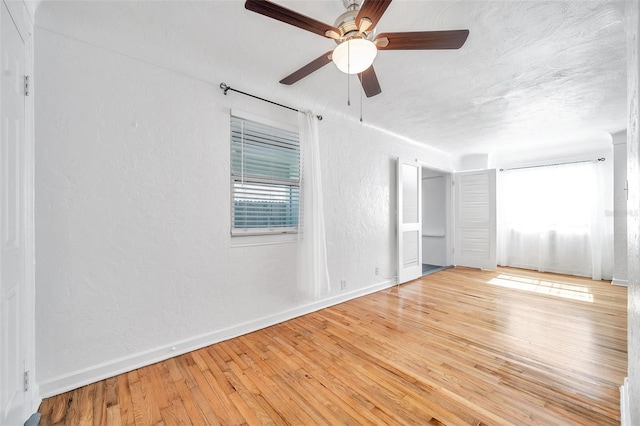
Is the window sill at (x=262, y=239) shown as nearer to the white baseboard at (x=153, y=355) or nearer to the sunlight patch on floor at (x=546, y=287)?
the white baseboard at (x=153, y=355)

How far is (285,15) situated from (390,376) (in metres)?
2.32

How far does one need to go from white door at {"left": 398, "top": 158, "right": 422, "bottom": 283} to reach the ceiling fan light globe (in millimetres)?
2806

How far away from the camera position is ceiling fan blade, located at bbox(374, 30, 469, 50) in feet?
4.50

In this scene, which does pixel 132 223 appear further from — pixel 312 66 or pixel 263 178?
pixel 312 66

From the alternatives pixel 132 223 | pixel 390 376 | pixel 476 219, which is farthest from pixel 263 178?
pixel 476 219

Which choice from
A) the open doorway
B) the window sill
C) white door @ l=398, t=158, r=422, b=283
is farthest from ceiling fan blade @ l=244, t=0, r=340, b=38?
the open doorway

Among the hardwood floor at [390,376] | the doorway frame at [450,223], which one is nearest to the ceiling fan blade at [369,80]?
the hardwood floor at [390,376]

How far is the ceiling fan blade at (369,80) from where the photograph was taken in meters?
1.73

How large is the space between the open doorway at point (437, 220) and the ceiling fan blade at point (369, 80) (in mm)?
3946

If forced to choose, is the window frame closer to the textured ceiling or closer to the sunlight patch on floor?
the textured ceiling

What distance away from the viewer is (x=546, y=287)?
3879 millimetres

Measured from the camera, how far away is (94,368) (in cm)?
172

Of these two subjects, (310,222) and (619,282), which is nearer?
(310,222)

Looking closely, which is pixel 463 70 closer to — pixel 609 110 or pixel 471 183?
pixel 609 110
